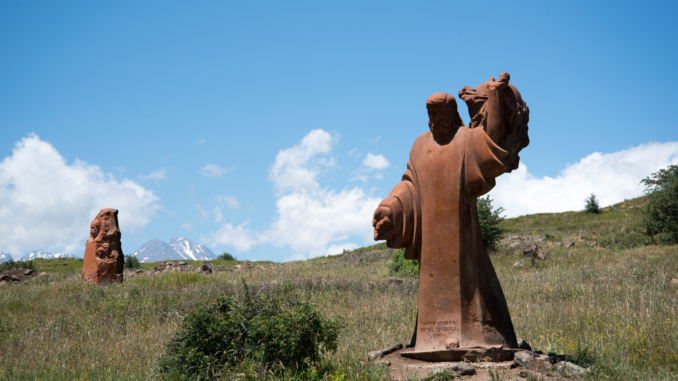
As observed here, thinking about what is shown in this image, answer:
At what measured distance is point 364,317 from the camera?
8773mm

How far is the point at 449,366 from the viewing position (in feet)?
14.3

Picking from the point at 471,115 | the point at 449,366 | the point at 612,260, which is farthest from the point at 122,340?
the point at 612,260

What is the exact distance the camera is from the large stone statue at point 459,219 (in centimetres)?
464

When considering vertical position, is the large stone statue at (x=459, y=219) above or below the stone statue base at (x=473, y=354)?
above

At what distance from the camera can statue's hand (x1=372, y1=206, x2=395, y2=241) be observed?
16.1 feet

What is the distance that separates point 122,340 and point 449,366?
231 inches

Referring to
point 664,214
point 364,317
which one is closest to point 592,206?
point 664,214

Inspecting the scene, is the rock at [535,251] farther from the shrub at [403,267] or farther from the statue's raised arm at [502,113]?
the statue's raised arm at [502,113]

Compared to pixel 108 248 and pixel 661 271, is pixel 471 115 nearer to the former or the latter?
pixel 661 271

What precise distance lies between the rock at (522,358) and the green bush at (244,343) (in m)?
1.80

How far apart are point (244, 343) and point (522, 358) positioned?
2.84 m

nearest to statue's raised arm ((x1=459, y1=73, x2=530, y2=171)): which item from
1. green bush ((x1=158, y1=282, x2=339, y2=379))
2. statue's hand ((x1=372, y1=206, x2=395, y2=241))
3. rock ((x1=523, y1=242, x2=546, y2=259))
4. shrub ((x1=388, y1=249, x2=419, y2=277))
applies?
statue's hand ((x1=372, y1=206, x2=395, y2=241))

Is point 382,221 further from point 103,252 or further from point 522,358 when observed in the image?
point 103,252

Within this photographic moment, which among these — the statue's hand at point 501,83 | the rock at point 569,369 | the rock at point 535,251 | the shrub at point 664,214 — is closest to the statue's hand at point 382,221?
the statue's hand at point 501,83
